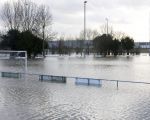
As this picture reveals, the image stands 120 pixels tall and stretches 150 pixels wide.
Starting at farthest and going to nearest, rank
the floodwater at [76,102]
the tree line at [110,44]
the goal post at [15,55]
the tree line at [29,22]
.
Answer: the tree line at [110,44] → the tree line at [29,22] → the goal post at [15,55] → the floodwater at [76,102]

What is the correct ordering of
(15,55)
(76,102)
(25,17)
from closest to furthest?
(76,102), (15,55), (25,17)

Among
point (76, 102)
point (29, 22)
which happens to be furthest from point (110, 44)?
point (76, 102)

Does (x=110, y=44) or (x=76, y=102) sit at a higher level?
(x=110, y=44)

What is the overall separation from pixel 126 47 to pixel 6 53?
65.0 metres

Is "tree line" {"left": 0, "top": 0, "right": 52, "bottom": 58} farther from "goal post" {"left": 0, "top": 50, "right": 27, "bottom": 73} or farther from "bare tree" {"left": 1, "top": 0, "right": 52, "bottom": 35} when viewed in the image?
"goal post" {"left": 0, "top": 50, "right": 27, "bottom": 73}

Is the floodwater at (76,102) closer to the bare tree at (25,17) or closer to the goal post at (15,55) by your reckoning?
the goal post at (15,55)

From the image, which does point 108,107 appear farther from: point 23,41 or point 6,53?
point 23,41

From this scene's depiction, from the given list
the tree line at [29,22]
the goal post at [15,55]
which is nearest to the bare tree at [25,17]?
the tree line at [29,22]

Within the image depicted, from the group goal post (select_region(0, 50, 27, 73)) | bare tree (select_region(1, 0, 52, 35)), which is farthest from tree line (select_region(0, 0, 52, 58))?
goal post (select_region(0, 50, 27, 73))

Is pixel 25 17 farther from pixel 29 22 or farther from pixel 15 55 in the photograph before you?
→ pixel 15 55

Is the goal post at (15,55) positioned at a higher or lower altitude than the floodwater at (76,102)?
higher

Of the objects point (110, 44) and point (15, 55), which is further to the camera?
point (110, 44)

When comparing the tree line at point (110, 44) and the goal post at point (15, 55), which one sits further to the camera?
the tree line at point (110, 44)

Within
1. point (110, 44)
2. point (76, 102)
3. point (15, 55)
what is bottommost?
point (76, 102)
